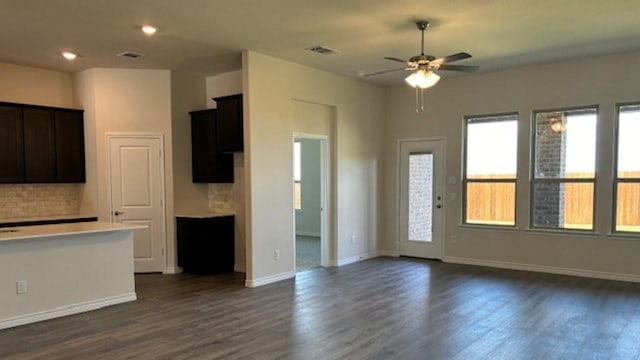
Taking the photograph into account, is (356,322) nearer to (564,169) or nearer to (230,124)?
(230,124)

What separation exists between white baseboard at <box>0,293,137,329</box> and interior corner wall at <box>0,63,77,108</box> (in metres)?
3.28

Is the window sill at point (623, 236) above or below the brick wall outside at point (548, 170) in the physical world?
below

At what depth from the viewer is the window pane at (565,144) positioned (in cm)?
634

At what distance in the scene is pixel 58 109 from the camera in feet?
21.3

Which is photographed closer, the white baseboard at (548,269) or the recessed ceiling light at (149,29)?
the recessed ceiling light at (149,29)

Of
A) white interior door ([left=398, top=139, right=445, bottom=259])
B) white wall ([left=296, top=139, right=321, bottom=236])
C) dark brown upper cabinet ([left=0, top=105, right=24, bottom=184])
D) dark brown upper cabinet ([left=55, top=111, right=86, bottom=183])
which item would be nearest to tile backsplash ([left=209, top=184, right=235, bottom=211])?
dark brown upper cabinet ([left=55, top=111, right=86, bottom=183])

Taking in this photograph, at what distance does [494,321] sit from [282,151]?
3.33 metres

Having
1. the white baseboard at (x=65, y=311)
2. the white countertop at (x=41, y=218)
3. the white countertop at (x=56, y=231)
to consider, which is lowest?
the white baseboard at (x=65, y=311)

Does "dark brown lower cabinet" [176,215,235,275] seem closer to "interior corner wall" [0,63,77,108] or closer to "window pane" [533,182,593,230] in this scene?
"interior corner wall" [0,63,77,108]

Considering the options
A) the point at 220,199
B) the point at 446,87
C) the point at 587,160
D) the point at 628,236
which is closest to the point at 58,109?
the point at 220,199

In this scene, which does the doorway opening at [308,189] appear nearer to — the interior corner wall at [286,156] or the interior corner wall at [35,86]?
the interior corner wall at [286,156]

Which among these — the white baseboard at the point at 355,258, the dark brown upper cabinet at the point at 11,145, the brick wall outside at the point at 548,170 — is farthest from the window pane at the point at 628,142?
the dark brown upper cabinet at the point at 11,145

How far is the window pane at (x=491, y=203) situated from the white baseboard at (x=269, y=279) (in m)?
3.06

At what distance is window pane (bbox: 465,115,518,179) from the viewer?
696 cm
